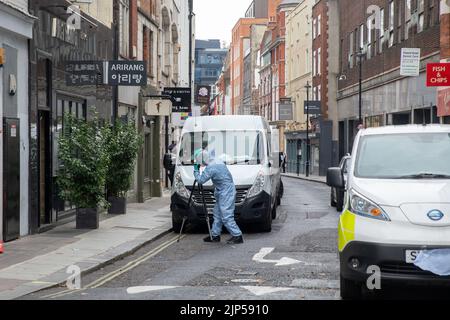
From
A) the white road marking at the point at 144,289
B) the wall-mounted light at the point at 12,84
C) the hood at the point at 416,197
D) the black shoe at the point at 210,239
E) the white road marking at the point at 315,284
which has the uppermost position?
the wall-mounted light at the point at 12,84

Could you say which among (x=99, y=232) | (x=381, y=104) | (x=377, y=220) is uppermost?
(x=381, y=104)

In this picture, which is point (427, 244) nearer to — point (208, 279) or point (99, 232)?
point (208, 279)

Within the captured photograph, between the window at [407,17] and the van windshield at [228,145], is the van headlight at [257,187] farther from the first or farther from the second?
the window at [407,17]

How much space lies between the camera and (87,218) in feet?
54.3

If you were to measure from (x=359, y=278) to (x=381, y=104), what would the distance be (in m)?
34.9

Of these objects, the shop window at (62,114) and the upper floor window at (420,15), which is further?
the upper floor window at (420,15)

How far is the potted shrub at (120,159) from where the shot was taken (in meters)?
19.3

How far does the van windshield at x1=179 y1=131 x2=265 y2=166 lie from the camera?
55.6ft

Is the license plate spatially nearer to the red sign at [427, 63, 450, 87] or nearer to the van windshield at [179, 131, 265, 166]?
the van windshield at [179, 131, 265, 166]

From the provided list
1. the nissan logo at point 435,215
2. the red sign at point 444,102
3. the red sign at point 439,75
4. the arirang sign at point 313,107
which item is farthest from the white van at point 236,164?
the arirang sign at point 313,107

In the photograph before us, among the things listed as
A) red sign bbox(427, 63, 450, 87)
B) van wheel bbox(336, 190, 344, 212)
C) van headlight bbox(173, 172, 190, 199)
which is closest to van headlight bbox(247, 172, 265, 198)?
van headlight bbox(173, 172, 190, 199)

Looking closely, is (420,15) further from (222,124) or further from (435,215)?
(435,215)

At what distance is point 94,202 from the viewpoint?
639 inches
